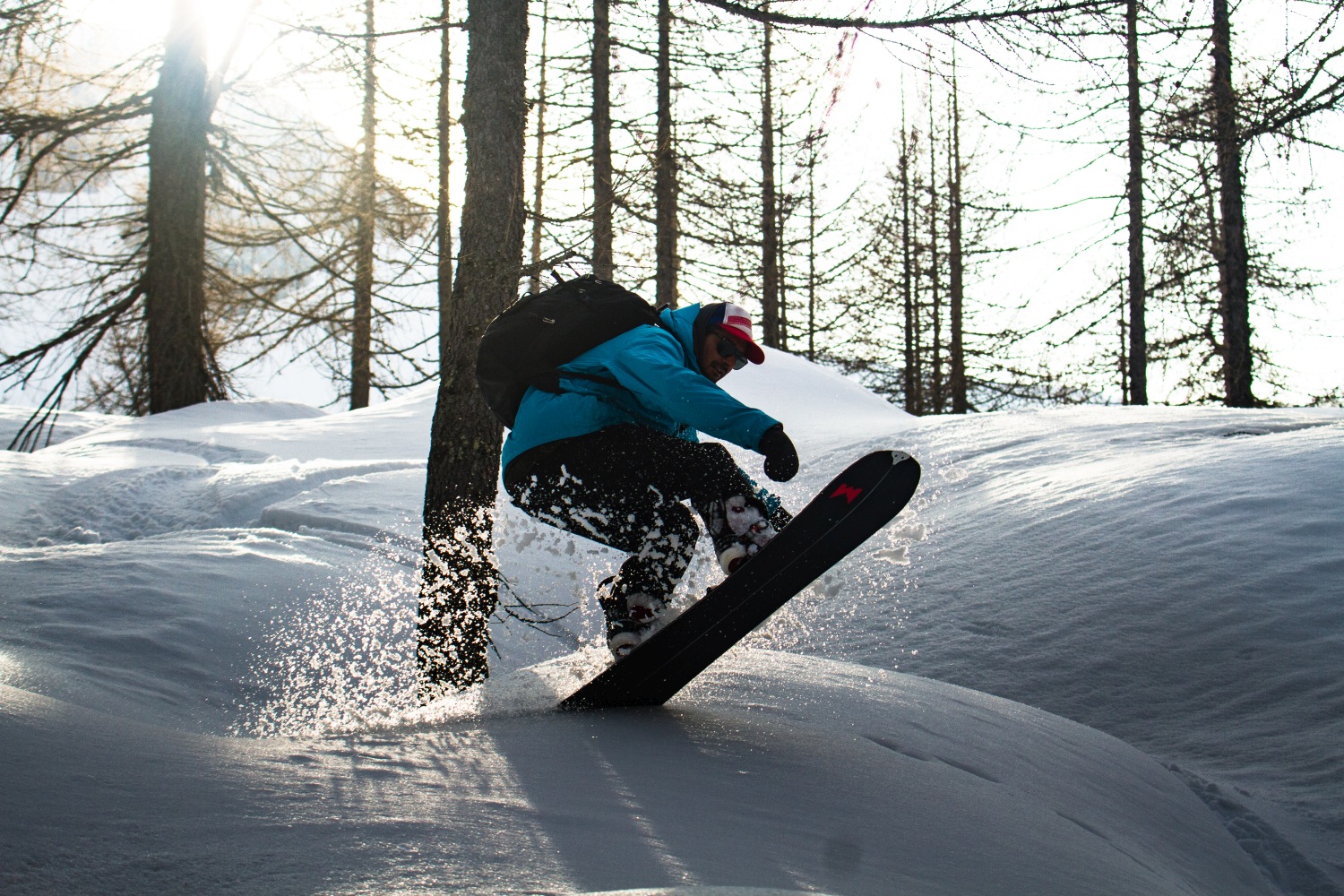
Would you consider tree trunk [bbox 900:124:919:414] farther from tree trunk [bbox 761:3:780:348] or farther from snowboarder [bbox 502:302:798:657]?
snowboarder [bbox 502:302:798:657]

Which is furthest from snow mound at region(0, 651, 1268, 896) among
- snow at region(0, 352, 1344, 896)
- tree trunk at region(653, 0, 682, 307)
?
tree trunk at region(653, 0, 682, 307)

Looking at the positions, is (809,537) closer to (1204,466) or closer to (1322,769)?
(1322,769)

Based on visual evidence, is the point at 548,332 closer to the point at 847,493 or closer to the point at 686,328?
the point at 686,328

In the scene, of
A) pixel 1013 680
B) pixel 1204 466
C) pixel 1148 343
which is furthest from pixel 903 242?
pixel 1013 680

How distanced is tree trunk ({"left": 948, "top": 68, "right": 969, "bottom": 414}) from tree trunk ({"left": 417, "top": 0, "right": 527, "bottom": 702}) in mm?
20308

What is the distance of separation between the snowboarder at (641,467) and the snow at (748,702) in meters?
0.51

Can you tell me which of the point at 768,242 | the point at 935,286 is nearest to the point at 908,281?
the point at 935,286

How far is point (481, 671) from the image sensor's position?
13.8 feet

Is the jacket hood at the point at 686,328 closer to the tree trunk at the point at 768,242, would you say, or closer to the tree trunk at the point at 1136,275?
the tree trunk at the point at 1136,275

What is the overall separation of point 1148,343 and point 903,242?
8.12m

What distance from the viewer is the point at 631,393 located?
10.9 ft

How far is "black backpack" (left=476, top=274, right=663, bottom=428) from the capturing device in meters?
3.30

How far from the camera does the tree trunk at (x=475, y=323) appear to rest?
4.20 m

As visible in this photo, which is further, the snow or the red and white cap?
the red and white cap
